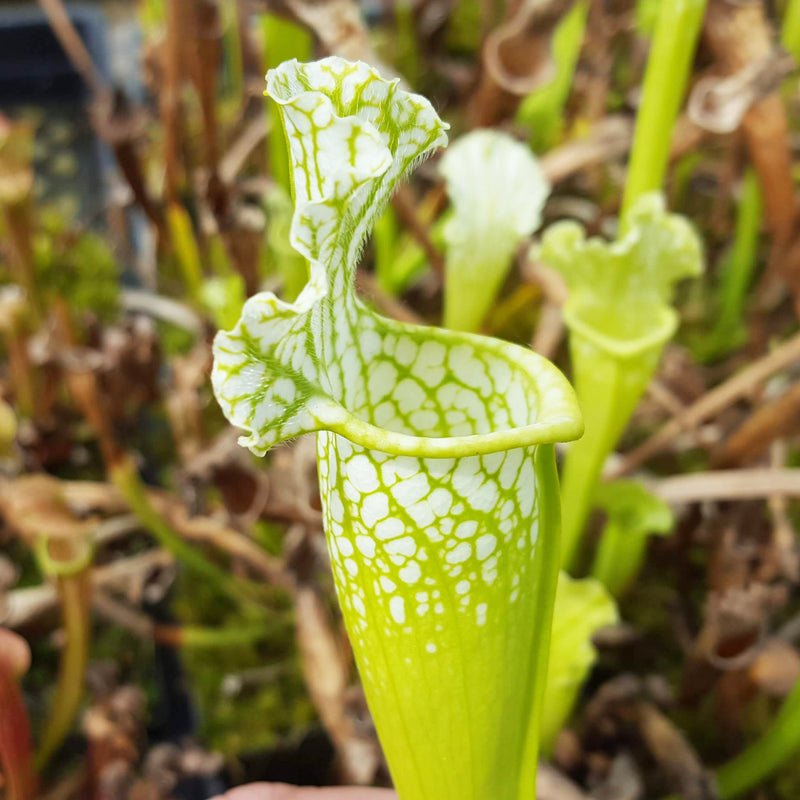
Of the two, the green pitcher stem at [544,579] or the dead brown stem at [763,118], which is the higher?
the dead brown stem at [763,118]

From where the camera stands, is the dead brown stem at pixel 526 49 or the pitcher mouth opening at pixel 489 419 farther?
the dead brown stem at pixel 526 49

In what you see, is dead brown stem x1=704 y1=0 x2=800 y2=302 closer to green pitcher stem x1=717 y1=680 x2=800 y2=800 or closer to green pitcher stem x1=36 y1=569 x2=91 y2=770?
green pitcher stem x1=717 y1=680 x2=800 y2=800

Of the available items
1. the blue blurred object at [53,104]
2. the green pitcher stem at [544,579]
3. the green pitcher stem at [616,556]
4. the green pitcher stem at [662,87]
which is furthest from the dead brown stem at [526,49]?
the blue blurred object at [53,104]

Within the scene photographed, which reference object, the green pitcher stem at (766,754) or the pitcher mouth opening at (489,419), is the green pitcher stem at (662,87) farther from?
the green pitcher stem at (766,754)

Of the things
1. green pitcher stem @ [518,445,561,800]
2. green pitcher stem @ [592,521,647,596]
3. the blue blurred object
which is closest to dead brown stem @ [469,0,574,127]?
green pitcher stem @ [592,521,647,596]

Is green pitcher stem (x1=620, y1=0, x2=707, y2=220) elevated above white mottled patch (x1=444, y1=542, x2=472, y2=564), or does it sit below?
above

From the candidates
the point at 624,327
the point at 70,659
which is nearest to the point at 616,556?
the point at 624,327

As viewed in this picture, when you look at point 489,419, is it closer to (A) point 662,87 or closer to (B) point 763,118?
(A) point 662,87

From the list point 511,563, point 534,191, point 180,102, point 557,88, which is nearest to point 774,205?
point 534,191

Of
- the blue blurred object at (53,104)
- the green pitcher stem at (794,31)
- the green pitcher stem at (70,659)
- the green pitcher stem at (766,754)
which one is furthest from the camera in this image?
the blue blurred object at (53,104)
